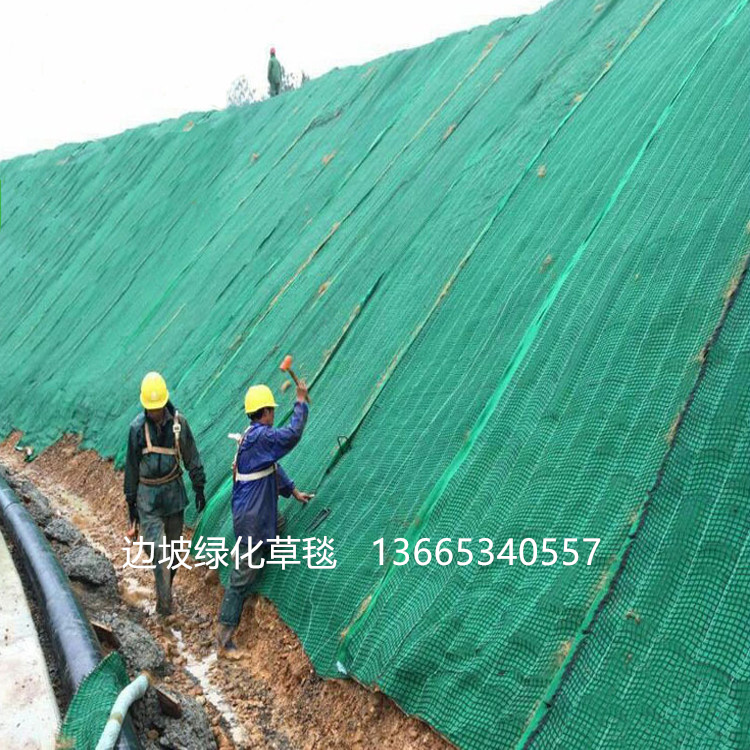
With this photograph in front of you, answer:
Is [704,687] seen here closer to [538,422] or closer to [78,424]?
[538,422]

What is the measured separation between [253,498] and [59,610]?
121 centimetres

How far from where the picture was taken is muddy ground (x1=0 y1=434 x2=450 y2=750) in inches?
138

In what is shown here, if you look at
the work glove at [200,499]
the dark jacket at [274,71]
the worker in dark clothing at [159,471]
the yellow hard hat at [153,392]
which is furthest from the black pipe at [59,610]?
the dark jacket at [274,71]

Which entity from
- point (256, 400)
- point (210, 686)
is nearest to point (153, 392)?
point (256, 400)

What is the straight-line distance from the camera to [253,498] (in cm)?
460

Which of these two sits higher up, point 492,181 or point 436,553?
point 492,181

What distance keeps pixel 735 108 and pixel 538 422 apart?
7.83 ft

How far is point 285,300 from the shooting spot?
297 inches

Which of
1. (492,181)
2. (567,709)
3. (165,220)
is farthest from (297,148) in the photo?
(567,709)

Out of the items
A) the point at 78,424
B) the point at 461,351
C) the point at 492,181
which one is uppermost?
the point at 492,181

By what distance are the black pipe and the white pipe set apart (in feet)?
0.25

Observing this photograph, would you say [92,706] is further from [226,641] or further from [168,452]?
[168,452]

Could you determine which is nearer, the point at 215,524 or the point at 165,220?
the point at 215,524

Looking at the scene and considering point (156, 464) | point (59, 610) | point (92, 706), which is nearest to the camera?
point (92, 706)
